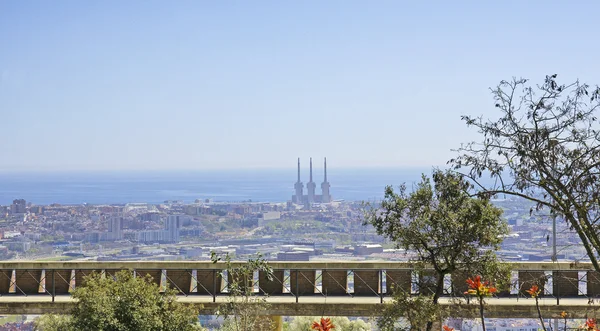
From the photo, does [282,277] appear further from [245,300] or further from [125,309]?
[125,309]

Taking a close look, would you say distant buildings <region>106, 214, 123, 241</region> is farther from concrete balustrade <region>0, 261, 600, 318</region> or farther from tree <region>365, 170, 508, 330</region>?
tree <region>365, 170, 508, 330</region>

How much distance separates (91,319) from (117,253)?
164 feet

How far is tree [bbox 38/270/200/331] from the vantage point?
12422 mm

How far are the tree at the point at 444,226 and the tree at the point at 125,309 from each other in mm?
3450

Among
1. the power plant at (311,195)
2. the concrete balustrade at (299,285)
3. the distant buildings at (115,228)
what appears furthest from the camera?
the power plant at (311,195)

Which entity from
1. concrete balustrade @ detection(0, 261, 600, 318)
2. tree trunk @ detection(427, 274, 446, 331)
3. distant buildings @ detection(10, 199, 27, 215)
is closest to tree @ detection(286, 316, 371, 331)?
concrete balustrade @ detection(0, 261, 600, 318)

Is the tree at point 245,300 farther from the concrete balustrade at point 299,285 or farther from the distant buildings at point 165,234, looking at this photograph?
the distant buildings at point 165,234

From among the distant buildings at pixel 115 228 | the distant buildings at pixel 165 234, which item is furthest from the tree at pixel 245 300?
the distant buildings at pixel 115 228

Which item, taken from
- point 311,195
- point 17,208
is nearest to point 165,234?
point 17,208

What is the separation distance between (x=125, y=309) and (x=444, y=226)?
16.5 ft

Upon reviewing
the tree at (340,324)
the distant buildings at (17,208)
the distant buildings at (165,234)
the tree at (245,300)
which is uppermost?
the tree at (245,300)

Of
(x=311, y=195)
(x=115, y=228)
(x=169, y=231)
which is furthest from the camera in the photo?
(x=311, y=195)

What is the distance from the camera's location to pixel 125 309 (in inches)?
497

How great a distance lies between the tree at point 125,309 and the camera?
40.8ft
